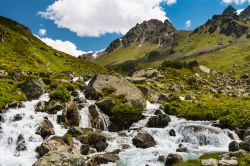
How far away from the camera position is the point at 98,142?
48969 millimetres

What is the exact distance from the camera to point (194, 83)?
12925cm

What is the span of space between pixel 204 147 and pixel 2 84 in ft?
150

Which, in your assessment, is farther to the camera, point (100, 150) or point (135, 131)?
point (135, 131)

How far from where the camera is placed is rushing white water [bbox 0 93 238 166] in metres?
44.2

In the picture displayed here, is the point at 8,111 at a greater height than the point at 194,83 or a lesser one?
lesser

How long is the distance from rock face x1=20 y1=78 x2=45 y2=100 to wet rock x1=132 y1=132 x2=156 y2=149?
26.7 meters

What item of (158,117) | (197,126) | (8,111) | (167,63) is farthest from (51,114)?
(167,63)

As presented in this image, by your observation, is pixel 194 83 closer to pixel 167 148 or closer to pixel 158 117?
pixel 158 117

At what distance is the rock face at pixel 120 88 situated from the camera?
7019cm

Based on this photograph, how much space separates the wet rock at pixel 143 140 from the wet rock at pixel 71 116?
39.9ft

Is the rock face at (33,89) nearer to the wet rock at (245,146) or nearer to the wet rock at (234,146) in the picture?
the wet rock at (234,146)

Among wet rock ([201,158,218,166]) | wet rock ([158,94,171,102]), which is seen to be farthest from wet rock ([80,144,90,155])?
wet rock ([158,94,171,102])

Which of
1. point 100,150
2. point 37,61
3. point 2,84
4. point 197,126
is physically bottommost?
point 100,150

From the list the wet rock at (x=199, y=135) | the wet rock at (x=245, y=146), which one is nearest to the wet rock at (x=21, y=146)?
the wet rock at (x=199, y=135)
